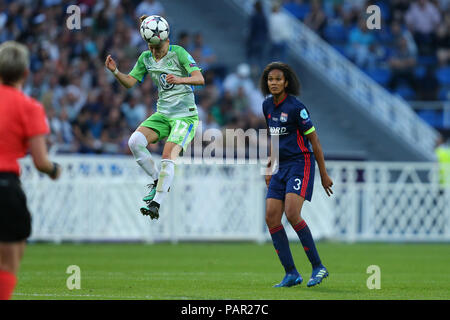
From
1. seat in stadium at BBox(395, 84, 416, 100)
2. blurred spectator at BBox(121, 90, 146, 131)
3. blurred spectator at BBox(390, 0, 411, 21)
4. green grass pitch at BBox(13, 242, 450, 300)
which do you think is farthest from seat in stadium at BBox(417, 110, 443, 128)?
blurred spectator at BBox(121, 90, 146, 131)

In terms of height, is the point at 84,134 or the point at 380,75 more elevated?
the point at 380,75

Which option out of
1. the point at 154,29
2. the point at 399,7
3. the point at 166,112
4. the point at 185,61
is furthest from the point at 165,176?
the point at 399,7

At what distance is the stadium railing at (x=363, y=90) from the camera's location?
25.7m

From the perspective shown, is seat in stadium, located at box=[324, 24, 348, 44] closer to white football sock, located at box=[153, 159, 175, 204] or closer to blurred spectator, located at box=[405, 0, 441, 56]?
blurred spectator, located at box=[405, 0, 441, 56]

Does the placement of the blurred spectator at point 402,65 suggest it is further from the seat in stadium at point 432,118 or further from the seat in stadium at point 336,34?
the seat in stadium at point 336,34

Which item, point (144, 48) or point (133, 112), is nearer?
point (133, 112)

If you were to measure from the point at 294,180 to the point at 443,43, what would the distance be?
18.9 m

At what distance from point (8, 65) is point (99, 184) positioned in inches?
542

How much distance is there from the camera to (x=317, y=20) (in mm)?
27922

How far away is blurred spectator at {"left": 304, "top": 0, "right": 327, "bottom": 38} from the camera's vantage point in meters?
27.9

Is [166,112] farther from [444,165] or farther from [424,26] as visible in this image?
[424,26]

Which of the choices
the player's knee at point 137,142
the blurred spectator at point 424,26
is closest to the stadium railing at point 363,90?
the blurred spectator at point 424,26

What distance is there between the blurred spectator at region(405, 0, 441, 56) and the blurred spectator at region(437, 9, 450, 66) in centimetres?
18
